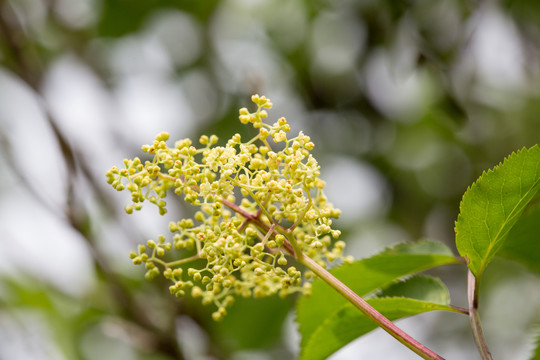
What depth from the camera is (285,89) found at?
17.7 feet

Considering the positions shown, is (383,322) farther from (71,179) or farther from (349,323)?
(71,179)

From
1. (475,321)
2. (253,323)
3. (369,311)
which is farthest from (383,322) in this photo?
(253,323)

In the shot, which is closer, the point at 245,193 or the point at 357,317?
the point at 245,193

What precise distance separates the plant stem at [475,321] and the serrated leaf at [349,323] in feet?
0.26

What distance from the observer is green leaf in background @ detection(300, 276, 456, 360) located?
1.87m

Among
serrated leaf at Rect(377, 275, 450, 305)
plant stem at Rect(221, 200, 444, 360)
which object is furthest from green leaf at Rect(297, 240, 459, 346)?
plant stem at Rect(221, 200, 444, 360)

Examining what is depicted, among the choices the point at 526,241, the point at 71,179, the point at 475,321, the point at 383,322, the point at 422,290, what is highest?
the point at 71,179

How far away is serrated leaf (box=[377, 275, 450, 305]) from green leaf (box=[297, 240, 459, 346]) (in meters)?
0.03

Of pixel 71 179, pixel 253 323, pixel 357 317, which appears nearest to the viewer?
pixel 357 317

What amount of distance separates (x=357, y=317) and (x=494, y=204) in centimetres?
60

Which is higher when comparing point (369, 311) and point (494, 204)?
point (494, 204)

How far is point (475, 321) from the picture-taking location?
176cm

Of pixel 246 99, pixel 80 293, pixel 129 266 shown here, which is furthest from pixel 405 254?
pixel 80 293

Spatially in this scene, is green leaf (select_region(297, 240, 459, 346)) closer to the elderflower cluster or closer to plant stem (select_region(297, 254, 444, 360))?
the elderflower cluster
